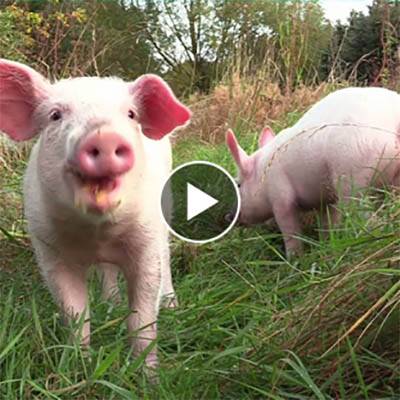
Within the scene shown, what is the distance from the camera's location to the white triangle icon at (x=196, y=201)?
166 inches

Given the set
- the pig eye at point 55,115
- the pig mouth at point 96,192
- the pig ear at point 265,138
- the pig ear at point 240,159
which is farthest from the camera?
the pig ear at point 265,138

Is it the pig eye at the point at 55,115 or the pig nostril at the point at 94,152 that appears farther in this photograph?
the pig eye at the point at 55,115

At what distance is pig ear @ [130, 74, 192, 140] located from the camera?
7.63ft

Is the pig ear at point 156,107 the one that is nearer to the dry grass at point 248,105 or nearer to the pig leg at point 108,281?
the pig leg at point 108,281

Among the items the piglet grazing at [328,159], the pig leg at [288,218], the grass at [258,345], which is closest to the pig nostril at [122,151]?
the grass at [258,345]

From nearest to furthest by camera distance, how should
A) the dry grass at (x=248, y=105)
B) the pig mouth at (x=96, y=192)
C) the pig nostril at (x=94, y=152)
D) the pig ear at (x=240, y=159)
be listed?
the pig nostril at (x=94, y=152) → the pig mouth at (x=96, y=192) → the pig ear at (x=240, y=159) → the dry grass at (x=248, y=105)

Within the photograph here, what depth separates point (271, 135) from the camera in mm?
4613

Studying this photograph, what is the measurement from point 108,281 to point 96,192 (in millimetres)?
1091

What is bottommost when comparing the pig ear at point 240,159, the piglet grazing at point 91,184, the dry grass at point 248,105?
the dry grass at point 248,105

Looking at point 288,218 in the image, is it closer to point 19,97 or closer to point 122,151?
point 19,97

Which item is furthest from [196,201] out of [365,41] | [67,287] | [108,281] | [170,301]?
[365,41]

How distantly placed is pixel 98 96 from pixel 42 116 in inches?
10.1

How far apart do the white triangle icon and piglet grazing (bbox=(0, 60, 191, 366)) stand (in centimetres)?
157

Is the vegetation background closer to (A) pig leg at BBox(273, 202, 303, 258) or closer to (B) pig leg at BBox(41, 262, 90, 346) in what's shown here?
(B) pig leg at BBox(41, 262, 90, 346)
